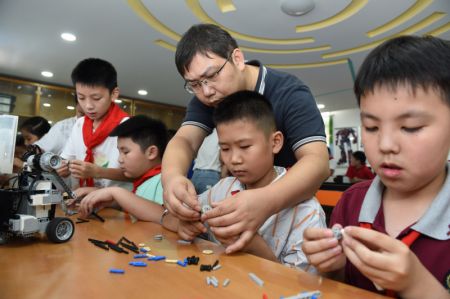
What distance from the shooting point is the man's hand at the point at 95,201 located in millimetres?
1353

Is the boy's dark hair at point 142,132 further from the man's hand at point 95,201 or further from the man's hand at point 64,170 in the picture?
the man's hand at point 95,201

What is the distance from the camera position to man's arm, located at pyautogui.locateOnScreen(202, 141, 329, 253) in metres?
0.84

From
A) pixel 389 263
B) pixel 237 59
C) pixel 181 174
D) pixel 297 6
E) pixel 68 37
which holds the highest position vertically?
pixel 297 6

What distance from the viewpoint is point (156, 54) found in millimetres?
5500

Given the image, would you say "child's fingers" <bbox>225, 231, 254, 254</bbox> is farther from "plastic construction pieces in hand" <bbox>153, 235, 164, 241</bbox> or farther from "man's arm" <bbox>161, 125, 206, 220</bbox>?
"plastic construction pieces in hand" <bbox>153, 235, 164, 241</bbox>

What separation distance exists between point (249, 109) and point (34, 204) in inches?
29.3

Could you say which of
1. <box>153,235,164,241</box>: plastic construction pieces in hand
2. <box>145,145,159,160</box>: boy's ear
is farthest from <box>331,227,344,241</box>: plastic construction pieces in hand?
<box>145,145,159,160</box>: boy's ear

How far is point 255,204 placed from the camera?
0.84 m

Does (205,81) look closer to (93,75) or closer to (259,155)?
(259,155)

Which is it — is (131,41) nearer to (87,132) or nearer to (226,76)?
(87,132)

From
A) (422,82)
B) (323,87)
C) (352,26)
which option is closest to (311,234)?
(422,82)

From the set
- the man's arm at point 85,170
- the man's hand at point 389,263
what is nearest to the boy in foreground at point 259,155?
the man's hand at point 389,263

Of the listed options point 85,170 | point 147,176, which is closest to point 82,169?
point 85,170

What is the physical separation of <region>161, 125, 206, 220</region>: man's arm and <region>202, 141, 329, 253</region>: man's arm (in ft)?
0.27
